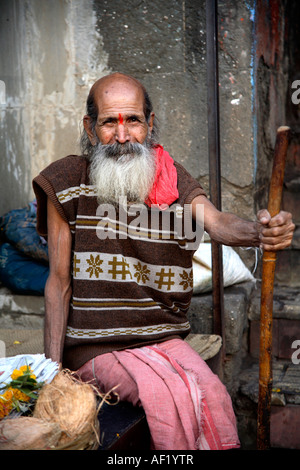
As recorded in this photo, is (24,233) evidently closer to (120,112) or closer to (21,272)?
(21,272)

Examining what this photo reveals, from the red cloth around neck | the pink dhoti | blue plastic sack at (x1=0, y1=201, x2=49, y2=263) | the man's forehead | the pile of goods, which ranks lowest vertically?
the pink dhoti

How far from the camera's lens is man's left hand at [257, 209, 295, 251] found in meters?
1.98

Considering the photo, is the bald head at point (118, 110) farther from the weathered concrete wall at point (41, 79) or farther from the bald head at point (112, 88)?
the weathered concrete wall at point (41, 79)

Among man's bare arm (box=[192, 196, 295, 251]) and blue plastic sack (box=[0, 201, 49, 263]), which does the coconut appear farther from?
blue plastic sack (box=[0, 201, 49, 263])

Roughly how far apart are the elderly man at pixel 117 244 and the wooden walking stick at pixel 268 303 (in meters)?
0.32

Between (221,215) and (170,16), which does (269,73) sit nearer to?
(170,16)

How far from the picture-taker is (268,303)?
7.15 feet

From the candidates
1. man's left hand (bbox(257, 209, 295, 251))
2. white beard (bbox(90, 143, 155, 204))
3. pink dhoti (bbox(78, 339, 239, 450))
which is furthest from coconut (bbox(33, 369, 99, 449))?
white beard (bbox(90, 143, 155, 204))

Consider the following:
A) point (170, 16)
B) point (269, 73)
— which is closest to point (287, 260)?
point (269, 73)

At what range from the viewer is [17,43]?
425 centimetres

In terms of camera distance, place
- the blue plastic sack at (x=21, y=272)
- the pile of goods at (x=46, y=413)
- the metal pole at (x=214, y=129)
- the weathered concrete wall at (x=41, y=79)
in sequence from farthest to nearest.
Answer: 1. the weathered concrete wall at (x=41, y=79)
2. the blue plastic sack at (x=21, y=272)
3. the metal pole at (x=214, y=129)
4. the pile of goods at (x=46, y=413)

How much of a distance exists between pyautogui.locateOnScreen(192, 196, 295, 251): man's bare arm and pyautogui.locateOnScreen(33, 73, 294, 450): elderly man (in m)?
0.02

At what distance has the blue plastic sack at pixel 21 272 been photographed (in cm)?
382

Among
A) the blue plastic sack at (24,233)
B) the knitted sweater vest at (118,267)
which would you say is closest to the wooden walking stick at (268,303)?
the knitted sweater vest at (118,267)
